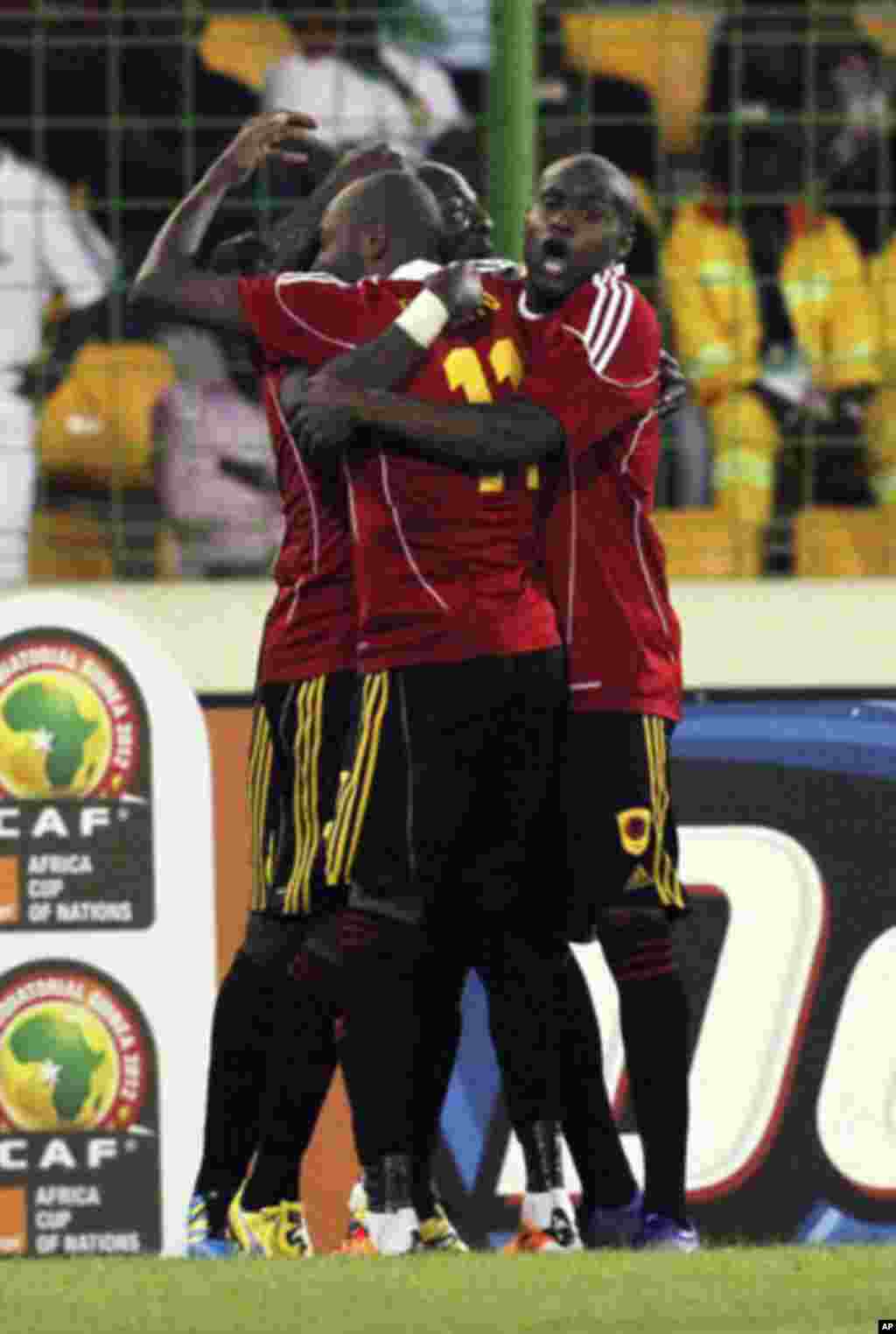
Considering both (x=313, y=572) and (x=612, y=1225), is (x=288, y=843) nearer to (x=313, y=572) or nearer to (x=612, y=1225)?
(x=313, y=572)

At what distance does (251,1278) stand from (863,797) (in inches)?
76.2

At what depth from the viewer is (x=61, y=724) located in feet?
20.0

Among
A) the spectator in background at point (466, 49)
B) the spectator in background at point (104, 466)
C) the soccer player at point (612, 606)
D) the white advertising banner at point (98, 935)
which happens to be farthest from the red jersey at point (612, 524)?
the spectator in background at point (466, 49)

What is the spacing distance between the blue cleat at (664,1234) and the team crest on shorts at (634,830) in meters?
0.47

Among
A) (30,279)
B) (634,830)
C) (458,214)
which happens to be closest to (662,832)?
(634,830)

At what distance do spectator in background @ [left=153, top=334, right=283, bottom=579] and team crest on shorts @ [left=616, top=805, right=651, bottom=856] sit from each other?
1493 millimetres

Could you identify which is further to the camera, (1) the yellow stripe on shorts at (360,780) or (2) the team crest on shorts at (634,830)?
(2) the team crest on shorts at (634,830)

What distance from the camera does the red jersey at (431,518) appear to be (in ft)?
15.6

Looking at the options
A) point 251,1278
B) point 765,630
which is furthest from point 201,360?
point 251,1278

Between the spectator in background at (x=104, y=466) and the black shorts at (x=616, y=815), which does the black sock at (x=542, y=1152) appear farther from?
the spectator in background at (x=104, y=466)

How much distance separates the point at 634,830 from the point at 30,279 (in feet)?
6.61

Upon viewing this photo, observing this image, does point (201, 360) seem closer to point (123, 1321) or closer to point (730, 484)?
point (730, 484)

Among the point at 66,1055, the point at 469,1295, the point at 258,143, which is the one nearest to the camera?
the point at 469,1295

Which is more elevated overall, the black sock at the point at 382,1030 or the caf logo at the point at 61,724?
the caf logo at the point at 61,724
